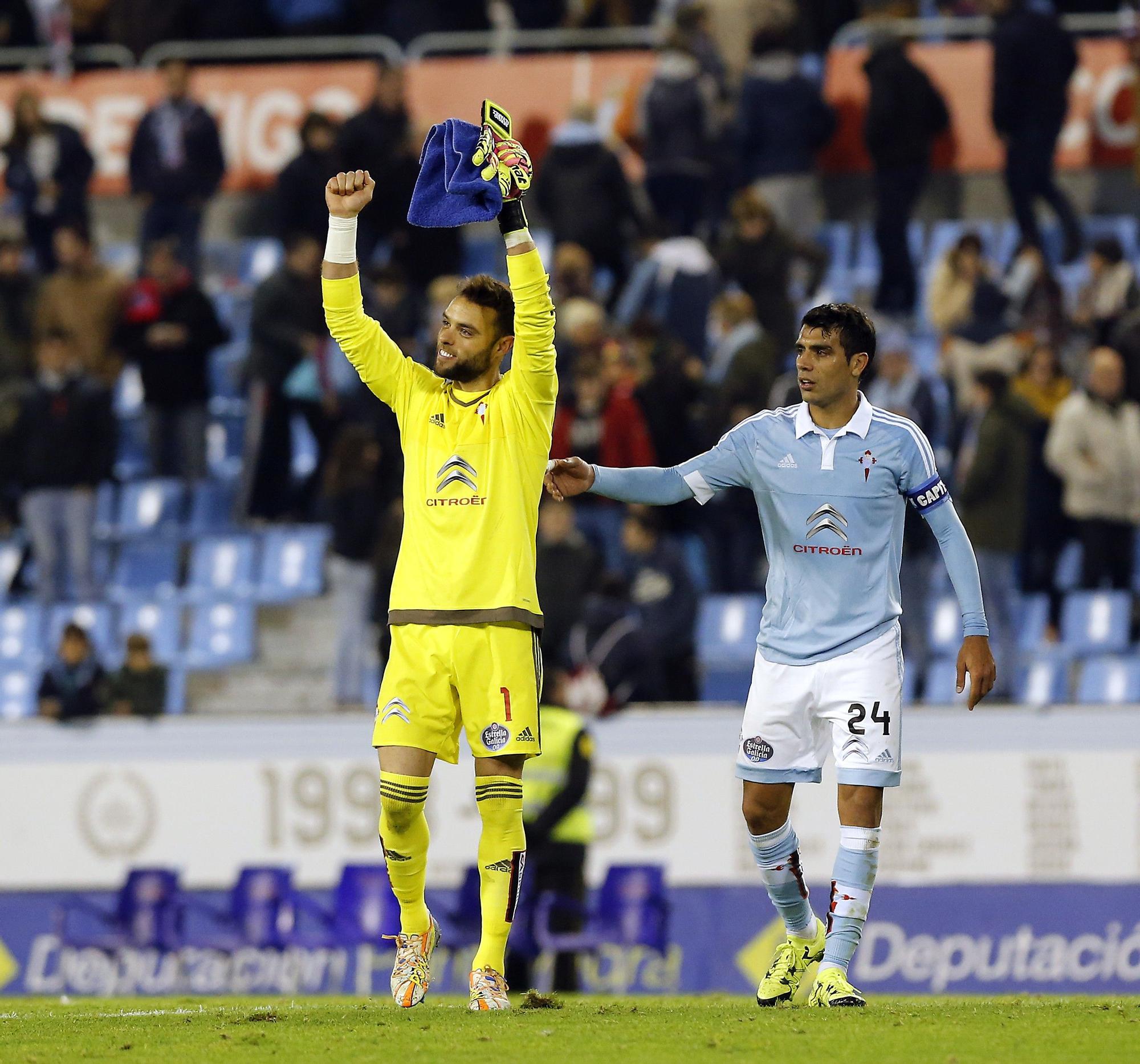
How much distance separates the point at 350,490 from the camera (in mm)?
15406

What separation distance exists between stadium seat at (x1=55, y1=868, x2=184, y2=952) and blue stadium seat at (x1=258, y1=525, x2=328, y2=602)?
3.19 meters

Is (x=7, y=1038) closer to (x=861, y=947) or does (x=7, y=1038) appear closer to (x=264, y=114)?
(x=861, y=947)

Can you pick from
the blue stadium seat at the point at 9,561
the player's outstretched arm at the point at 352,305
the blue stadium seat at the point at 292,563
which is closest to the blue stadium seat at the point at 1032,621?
the blue stadium seat at the point at 292,563

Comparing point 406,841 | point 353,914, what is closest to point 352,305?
point 406,841

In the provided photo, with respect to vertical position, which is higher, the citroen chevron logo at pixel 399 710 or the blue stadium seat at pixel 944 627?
the blue stadium seat at pixel 944 627

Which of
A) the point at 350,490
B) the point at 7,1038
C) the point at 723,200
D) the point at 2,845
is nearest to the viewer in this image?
the point at 7,1038

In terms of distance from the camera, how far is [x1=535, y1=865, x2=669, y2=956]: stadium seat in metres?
12.9

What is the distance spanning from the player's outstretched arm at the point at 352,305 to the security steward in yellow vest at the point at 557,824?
17.0 ft

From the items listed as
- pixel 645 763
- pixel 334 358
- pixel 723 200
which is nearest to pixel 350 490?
pixel 334 358

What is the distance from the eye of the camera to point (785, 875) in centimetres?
780

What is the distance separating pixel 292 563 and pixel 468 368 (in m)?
9.32

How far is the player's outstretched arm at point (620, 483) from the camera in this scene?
758 centimetres

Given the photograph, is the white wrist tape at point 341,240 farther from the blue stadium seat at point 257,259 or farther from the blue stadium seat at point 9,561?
the blue stadium seat at point 257,259

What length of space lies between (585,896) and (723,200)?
7197 millimetres
